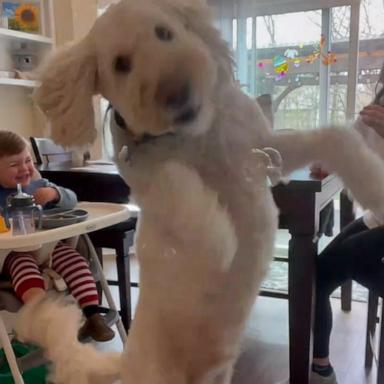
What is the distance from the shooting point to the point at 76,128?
0.65 meters

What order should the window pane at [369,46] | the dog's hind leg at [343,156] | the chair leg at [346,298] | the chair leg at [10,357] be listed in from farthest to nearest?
the window pane at [369,46], the chair leg at [346,298], the chair leg at [10,357], the dog's hind leg at [343,156]

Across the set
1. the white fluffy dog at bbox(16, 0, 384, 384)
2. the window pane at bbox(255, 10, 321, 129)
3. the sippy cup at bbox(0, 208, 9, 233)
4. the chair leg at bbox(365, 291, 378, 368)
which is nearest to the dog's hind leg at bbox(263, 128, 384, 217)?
the white fluffy dog at bbox(16, 0, 384, 384)

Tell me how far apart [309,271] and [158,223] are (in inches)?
38.8

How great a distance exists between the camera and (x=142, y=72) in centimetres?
62

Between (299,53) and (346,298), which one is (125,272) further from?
(299,53)

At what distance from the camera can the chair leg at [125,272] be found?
6.09ft

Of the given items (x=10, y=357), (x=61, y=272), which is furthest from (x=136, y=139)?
(x=61, y=272)

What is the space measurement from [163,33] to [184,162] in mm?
166

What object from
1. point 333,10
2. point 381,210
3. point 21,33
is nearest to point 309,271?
point 381,210

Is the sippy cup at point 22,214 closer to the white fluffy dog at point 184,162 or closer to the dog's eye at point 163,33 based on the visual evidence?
the white fluffy dog at point 184,162

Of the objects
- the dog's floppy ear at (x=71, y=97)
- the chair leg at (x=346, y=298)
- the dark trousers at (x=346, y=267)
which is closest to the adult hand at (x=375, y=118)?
the dark trousers at (x=346, y=267)

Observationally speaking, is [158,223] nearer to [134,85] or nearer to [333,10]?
[134,85]

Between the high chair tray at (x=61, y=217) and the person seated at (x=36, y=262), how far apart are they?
97 mm

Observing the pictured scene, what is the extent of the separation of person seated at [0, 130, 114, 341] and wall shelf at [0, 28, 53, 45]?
117 cm
